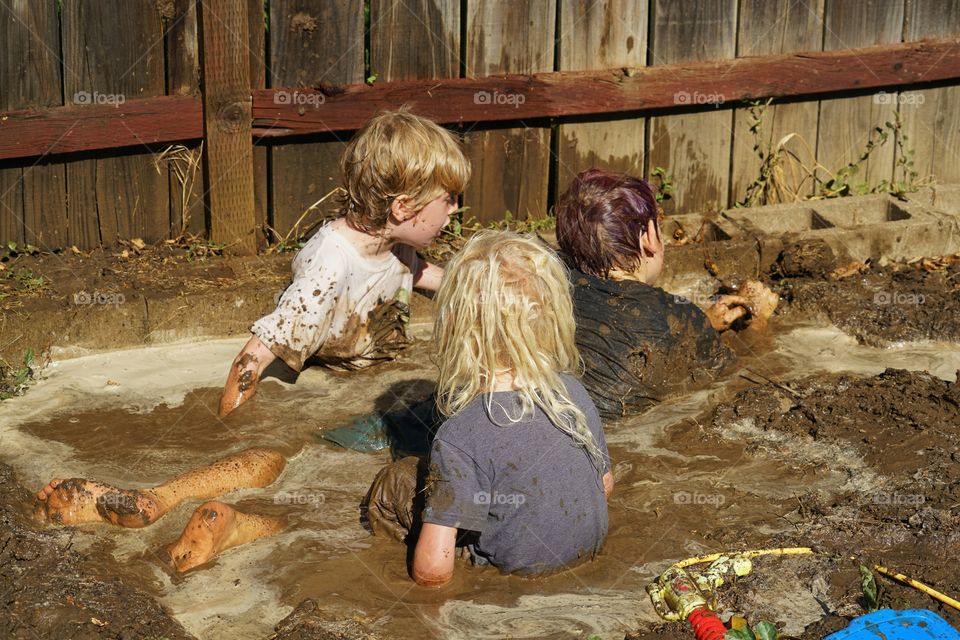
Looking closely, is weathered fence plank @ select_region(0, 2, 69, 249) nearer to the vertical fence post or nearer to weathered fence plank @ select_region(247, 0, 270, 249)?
the vertical fence post

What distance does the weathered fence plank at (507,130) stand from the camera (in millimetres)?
6324

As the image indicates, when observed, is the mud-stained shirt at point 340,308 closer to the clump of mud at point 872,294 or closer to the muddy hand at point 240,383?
the muddy hand at point 240,383

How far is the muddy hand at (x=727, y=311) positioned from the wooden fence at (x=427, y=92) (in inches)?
51.4

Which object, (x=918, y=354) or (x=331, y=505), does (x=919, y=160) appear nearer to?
(x=918, y=354)

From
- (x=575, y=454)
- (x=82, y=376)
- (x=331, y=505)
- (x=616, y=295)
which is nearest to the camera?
(x=575, y=454)

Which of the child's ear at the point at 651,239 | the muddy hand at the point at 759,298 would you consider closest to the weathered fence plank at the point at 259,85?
the child's ear at the point at 651,239

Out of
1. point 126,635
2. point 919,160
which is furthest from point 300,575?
point 919,160

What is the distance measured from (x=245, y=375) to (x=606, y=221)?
167cm

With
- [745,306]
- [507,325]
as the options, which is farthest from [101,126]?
[745,306]

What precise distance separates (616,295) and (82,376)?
7.92 feet

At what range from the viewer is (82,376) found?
538cm

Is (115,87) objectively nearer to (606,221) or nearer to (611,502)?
(606,221)

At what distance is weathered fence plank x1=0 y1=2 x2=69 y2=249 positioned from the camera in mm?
5492

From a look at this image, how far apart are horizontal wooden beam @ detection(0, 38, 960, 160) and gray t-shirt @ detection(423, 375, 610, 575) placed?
284 cm
